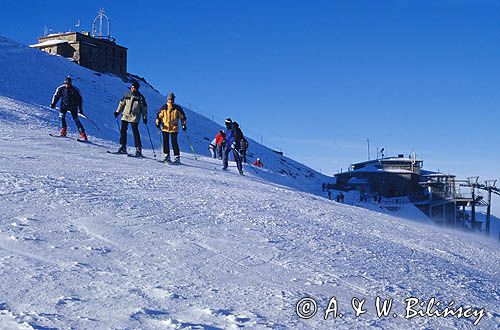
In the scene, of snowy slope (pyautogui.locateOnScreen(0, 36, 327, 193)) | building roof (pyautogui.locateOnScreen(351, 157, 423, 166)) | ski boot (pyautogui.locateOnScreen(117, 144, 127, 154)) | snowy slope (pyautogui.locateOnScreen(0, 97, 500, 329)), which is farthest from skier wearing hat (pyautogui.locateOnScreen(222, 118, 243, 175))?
building roof (pyautogui.locateOnScreen(351, 157, 423, 166))

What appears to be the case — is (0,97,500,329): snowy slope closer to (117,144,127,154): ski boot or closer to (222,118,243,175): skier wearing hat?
(117,144,127,154): ski boot

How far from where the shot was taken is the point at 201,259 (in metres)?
5.37

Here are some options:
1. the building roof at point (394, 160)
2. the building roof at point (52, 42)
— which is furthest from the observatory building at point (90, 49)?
the building roof at point (394, 160)

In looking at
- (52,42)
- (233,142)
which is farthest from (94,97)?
(52,42)

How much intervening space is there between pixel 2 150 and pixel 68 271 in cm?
834

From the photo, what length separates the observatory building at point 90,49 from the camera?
54.8 m

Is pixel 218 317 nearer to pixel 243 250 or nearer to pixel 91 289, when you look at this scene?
pixel 91 289

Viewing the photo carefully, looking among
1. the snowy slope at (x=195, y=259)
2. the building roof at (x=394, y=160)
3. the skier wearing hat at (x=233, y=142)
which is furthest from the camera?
the building roof at (x=394, y=160)

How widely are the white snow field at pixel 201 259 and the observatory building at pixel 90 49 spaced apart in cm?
4726

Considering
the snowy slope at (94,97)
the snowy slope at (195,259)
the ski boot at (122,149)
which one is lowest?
the snowy slope at (195,259)

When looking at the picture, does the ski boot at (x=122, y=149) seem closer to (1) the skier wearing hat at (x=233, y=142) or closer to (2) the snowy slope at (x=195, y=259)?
(1) the skier wearing hat at (x=233, y=142)

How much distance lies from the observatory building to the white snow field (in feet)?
155

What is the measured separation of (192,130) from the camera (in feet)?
131

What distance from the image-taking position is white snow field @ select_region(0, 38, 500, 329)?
4.09 m
